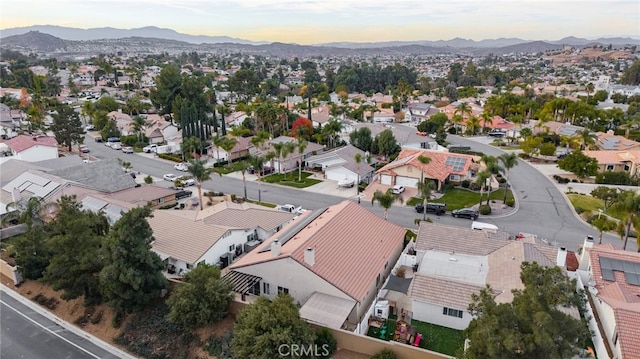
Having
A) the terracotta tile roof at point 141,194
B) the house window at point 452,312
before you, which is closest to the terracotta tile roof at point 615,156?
the house window at point 452,312

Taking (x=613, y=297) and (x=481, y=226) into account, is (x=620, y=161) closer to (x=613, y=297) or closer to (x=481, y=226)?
(x=481, y=226)

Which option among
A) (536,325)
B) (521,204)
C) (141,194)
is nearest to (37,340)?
(141,194)

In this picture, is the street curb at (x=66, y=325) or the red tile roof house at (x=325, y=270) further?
the street curb at (x=66, y=325)

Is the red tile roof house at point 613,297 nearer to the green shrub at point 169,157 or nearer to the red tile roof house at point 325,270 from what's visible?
the red tile roof house at point 325,270

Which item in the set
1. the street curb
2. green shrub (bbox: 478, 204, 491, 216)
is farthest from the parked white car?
green shrub (bbox: 478, 204, 491, 216)

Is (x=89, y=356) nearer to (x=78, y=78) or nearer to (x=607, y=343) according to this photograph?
(x=607, y=343)

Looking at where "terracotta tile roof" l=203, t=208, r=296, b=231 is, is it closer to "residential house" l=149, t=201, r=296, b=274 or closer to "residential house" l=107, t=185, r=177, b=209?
"residential house" l=149, t=201, r=296, b=274
